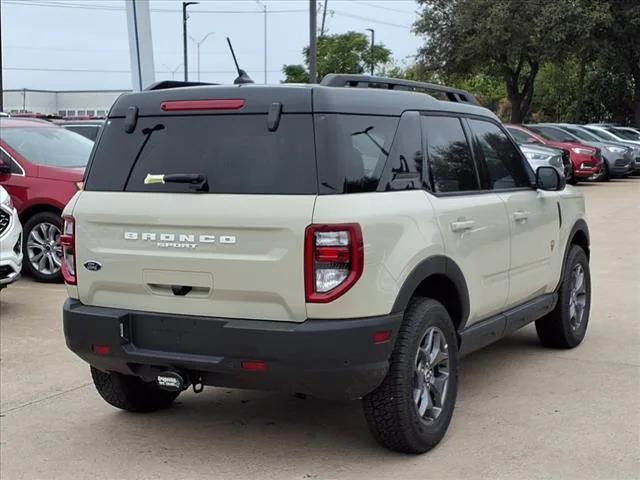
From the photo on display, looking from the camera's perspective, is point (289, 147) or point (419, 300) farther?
point (419, 300)

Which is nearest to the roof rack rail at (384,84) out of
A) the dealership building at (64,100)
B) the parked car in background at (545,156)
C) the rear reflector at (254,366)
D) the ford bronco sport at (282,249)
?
the ford bronco sport at (282,249)

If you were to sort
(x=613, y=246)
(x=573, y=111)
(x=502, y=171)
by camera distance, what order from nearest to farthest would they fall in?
(x=502, y=171)
(x=613, y=246)
(x=573, y=111)

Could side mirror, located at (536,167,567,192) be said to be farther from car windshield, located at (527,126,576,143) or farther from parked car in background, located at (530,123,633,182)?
parked car in background, located at (530,123,633,182)

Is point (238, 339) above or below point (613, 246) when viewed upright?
above

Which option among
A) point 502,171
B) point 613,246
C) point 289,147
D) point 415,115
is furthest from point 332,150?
point 613,246

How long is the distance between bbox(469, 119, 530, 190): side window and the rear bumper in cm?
174

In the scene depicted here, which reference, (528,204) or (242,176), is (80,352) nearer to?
(242,176)

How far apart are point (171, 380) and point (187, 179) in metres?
1.00

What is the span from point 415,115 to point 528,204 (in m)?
1.48

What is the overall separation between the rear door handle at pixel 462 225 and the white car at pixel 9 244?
15.0ft

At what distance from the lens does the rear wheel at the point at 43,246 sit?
9586 millimetres

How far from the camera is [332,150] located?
13.1ft

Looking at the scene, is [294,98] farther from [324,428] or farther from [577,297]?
[577,297]

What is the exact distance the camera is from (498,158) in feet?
18.6
